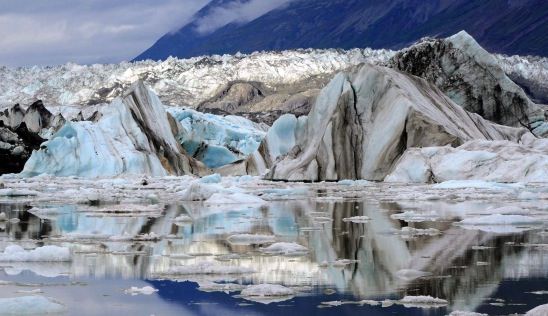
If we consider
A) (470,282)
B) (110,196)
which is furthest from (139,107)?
(470,282)

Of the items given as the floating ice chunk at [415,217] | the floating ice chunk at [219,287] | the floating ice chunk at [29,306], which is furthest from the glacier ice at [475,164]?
the floating ice chunk at [29,306]

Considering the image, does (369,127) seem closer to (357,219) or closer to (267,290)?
(357,219)

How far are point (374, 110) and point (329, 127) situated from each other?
4.98 ft

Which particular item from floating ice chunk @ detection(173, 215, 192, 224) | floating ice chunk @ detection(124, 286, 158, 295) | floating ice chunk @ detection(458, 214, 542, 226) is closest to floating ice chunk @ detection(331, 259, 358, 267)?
floating ice chunk @ detection(124, 286, 158, 295)

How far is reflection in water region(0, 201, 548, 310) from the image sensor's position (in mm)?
6180

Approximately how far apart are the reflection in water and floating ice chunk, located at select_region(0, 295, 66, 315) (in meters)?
1.33

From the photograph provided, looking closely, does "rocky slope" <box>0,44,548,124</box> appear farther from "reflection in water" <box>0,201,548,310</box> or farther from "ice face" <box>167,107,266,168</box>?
"reflection in water" <box>0,201,548,310</box>

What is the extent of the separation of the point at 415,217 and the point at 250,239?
3.32m

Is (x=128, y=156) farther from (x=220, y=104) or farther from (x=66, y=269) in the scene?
(x=220, y=104)

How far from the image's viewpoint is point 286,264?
7070 mm

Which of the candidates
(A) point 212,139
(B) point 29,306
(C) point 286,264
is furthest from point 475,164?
(A) point 212,139

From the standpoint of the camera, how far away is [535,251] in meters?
7.64

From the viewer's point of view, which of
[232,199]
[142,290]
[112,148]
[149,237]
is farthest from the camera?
[112,148]

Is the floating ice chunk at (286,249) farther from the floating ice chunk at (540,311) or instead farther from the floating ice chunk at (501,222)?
the floating ice chunk at (540,311)
